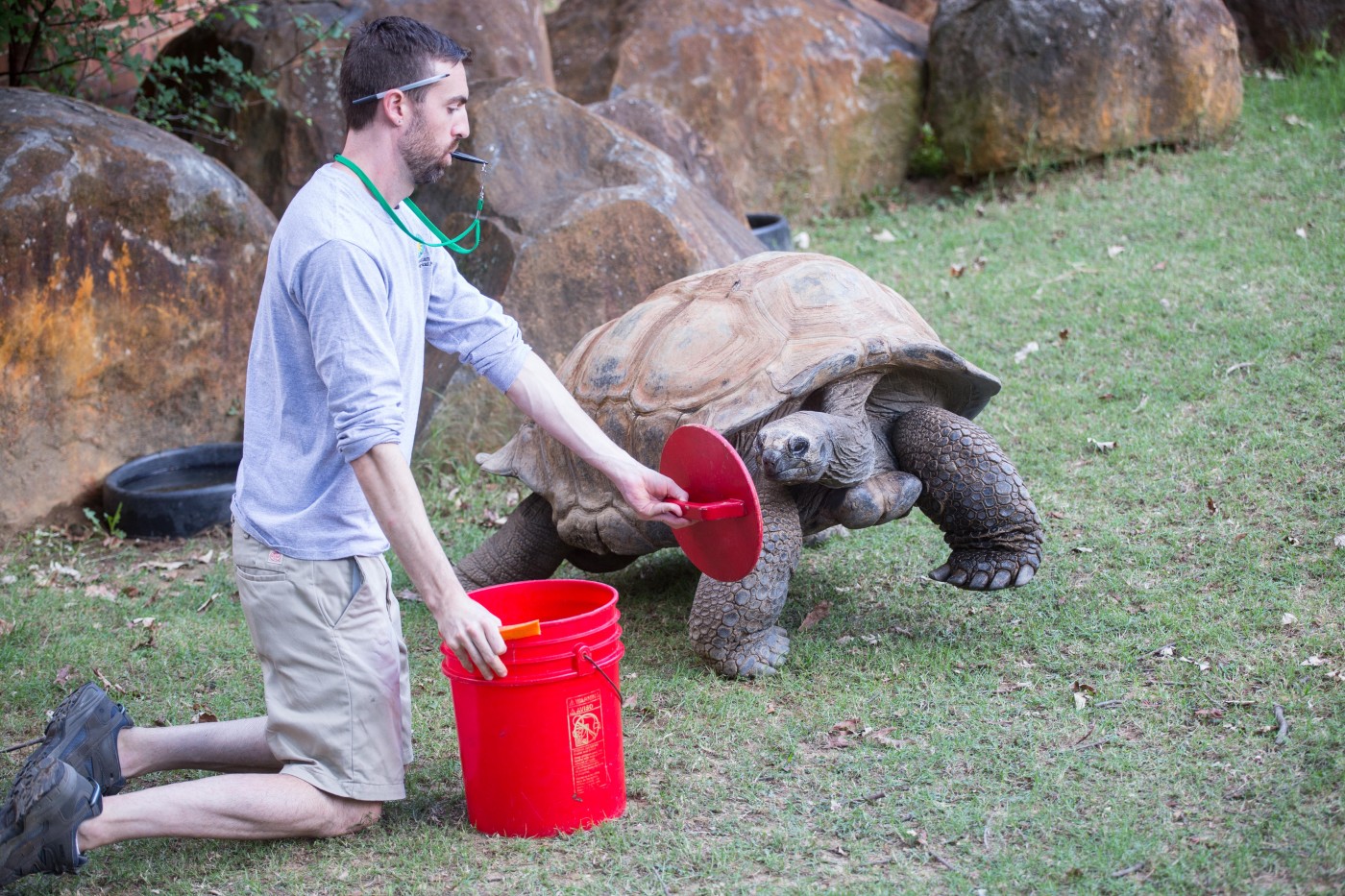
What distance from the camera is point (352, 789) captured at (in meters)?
2.82

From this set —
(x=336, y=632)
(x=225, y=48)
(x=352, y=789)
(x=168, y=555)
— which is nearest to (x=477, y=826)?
(x=352, y=789)

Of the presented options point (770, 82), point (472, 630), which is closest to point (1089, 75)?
point (770, 82)

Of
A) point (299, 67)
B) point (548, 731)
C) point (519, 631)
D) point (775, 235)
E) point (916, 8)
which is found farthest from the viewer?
point (916, 8)

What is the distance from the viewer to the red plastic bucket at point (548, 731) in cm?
274

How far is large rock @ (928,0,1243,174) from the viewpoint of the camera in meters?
8.12

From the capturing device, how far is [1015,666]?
3.60 metres

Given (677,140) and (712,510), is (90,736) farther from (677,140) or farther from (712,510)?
(677,140)

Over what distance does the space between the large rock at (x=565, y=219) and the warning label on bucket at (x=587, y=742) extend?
325cm

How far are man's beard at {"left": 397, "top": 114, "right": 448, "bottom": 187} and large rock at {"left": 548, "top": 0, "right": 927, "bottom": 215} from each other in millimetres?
6169

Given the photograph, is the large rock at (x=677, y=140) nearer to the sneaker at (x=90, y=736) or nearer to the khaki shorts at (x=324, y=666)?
the khaki shorts at (x=324, y=666)

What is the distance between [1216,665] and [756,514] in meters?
1.51

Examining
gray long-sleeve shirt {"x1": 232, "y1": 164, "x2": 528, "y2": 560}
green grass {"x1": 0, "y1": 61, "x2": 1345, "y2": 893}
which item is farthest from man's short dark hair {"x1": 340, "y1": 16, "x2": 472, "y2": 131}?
green grass {"x1": 0, "y1": 61, "x2": 1345, "y2": 893}

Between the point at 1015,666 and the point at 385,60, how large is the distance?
2.45m

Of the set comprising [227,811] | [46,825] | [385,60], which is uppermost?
[385,60]
